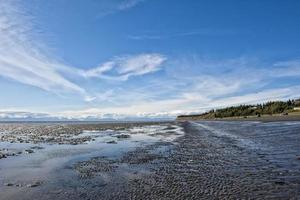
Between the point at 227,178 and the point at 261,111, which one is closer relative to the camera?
the point at 227,178

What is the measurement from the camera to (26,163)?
19172mm

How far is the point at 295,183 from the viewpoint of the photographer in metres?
11.7

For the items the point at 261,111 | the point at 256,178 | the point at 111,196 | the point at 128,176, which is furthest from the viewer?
the point at 261,111

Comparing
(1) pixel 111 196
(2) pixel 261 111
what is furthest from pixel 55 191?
(2) pixel 261 111

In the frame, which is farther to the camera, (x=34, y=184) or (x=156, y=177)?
(x=156, y=177)

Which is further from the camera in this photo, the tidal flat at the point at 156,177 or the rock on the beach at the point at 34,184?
the rock on the beach at the point at 34,184

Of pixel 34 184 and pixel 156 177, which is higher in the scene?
pixel 34 184

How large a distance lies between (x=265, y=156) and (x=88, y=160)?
10.4m

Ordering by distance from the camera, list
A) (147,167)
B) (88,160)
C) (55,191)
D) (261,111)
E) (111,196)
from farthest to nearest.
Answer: (261,111) → (88,160) → (147,167) → (55,191) → (111,196)

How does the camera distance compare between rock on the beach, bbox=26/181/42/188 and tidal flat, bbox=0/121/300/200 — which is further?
rock on the beach, bbox=26/181/42/188

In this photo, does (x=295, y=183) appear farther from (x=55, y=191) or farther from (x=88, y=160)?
(x=88, y=160)

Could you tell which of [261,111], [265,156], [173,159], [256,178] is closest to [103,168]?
[173,159]

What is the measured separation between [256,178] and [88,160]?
10678 millimetres

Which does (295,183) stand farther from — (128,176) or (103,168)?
(103,168)
